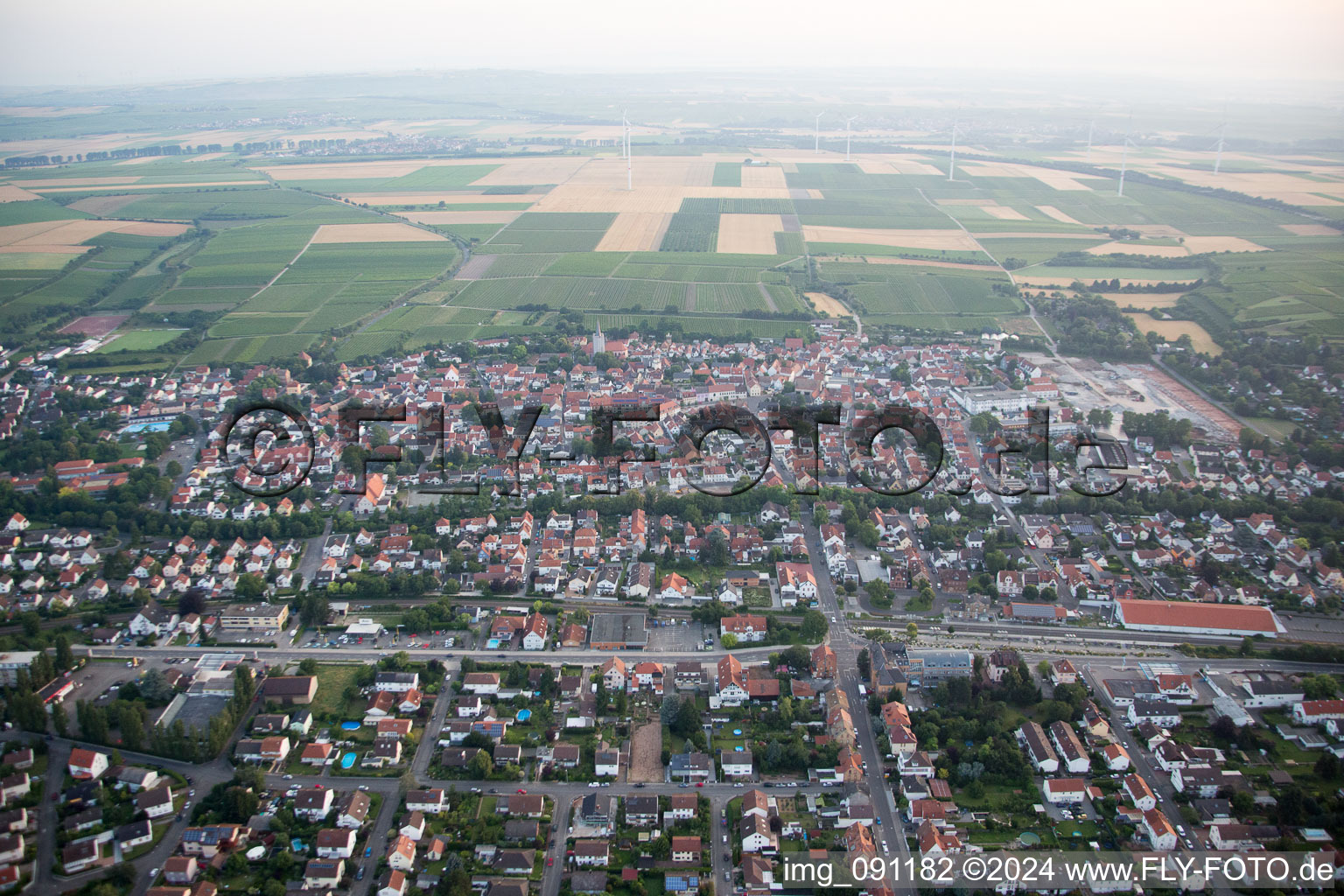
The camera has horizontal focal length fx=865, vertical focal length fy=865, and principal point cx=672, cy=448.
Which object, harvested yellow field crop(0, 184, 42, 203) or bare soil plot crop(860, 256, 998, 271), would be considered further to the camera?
harvested yellow field crop(0, 184, 42, 203)

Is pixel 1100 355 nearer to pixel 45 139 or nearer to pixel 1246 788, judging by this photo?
pixel 1246 788

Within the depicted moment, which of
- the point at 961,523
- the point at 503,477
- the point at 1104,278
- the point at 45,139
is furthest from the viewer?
the point at 45,139

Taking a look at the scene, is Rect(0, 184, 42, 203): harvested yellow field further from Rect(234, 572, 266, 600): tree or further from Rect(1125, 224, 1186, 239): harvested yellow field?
Rect(1125, 224, 1186, 239): harvested yellow field

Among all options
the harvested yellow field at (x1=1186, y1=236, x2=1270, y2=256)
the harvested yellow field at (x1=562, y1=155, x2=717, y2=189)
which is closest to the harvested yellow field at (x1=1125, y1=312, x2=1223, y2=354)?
the harvested yellow field at (x1=1186, y1=236, x2=1270, y2=256)

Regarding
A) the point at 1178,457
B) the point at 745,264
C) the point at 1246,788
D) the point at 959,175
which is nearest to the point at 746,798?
the point at 1246,788

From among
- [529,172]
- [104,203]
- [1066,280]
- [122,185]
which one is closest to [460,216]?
[529,172]

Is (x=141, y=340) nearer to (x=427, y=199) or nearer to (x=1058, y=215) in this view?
(x=427, y=199)

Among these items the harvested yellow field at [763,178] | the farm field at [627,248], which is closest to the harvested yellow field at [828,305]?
the farm field at [627,248]
